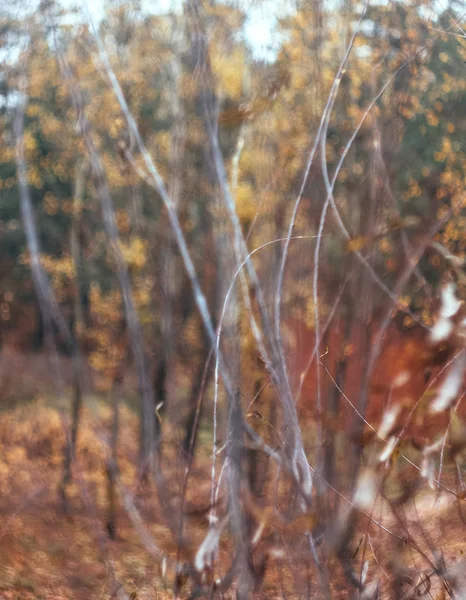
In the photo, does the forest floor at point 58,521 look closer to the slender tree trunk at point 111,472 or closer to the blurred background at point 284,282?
the slender tree trunk at point 111,472

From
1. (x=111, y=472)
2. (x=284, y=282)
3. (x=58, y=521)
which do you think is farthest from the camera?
(x=58, y=521)

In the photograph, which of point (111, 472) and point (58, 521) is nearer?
point (111, 472)

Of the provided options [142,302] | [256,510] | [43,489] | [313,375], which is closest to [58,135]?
[142,302]

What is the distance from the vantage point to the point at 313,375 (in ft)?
7.48

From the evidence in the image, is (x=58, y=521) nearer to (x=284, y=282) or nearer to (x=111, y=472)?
(x=111, y=472)

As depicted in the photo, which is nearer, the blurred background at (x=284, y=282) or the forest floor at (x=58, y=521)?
the blurred background at (x=284, y=282)

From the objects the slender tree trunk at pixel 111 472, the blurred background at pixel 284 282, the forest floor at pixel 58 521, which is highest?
the blurred background at pixel 284 282

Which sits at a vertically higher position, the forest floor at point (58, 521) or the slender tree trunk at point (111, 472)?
the slender tree trunk at point (111, 472)

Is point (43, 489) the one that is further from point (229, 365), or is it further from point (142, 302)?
point (229, 365)

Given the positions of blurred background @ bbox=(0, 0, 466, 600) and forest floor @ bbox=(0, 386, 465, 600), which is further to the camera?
forest floor @ bbox=(0, 386, 465, 600)

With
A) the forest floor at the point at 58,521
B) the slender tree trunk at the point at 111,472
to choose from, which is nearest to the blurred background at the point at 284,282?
the slender tree trunk at the point at 111,472

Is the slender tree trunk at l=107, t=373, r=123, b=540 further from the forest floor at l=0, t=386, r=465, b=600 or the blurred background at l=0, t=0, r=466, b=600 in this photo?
the blurred background at l=0, t=0, r=466, b=600

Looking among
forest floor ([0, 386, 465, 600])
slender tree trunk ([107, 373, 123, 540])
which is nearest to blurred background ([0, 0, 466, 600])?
slender tree trunk ([107, 373, 123, 540])

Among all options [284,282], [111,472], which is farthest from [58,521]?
[284,282]
